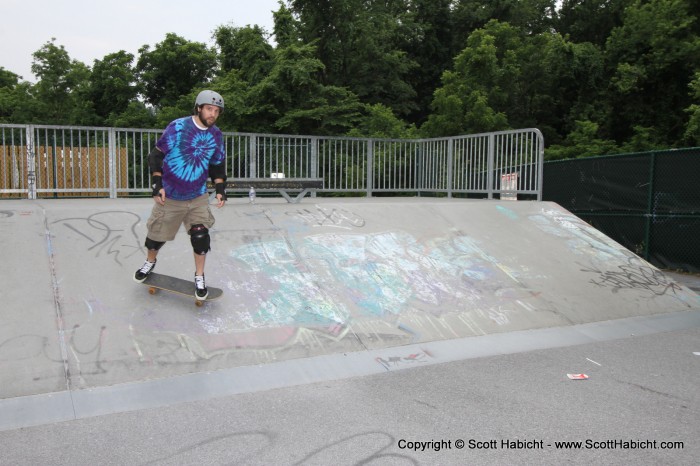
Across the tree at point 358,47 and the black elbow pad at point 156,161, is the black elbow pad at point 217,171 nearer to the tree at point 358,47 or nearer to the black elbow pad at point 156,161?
the black elbow pad at point 156,161

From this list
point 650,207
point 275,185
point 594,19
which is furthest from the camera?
point 594,19

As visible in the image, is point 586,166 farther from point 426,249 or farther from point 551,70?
point 551,70

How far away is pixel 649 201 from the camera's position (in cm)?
1084

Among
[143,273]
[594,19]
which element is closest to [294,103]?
[143,273]

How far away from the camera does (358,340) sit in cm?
529

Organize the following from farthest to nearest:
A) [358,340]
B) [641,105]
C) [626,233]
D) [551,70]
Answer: [551,70]
[641,105]
[626,233]
[358,340]

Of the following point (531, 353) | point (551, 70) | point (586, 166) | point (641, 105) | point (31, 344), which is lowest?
point (531, 353)

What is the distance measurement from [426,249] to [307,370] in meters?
3.37

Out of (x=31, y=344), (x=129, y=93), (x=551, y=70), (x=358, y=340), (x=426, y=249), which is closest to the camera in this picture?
(x=31, y=344)

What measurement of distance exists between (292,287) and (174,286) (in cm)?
127

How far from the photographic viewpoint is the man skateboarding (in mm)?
5316

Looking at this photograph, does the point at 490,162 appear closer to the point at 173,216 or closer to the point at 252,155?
the point at 252,155

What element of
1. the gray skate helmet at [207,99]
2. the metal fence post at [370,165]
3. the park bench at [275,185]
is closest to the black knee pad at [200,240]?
Result: the gray skate helmet at [207,99]

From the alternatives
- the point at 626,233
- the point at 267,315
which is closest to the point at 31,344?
the point at 267,315
